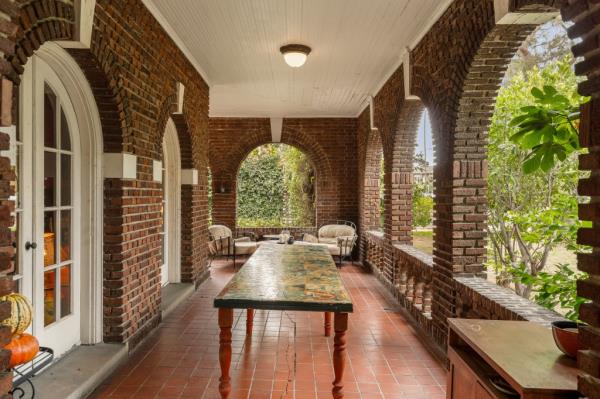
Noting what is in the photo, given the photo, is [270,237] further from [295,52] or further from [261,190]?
[295,52]

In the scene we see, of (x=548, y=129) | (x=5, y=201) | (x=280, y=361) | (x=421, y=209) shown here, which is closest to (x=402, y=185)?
(x=280, y=361)

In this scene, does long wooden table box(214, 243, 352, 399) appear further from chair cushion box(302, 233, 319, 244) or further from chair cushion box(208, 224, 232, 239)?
chair cushion box(208, 224, 232, 239)

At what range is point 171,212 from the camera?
5.89m

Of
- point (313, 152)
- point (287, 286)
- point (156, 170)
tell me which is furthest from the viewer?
point (313, 152)

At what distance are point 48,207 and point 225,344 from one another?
5.46 feet

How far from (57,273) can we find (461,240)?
3228 mm

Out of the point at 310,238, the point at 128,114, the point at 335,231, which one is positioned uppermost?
the point at 128,114

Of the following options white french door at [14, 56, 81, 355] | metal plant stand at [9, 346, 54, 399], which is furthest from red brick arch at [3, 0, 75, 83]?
metal plant stand at [9, 346, 54, 399]

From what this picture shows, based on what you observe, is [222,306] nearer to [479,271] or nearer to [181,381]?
[181,381]

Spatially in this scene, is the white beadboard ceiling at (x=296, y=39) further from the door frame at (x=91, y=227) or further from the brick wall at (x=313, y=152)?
the brick wall at (x=313, y=152)

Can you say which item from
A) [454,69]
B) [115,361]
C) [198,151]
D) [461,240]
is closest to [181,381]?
[115,361]

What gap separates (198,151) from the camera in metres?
6.19

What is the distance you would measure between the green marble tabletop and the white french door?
1335 mm

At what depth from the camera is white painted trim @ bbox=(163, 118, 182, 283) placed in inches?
228
